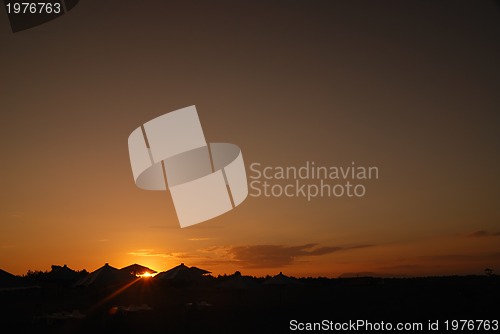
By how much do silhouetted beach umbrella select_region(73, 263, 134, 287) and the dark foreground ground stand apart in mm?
1487

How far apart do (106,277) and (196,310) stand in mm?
6597

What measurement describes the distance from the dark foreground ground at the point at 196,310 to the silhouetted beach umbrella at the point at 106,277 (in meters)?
1.49

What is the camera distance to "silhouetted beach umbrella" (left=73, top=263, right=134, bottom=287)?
2806 centimetres

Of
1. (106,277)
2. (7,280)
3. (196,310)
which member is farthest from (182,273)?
(7,280)

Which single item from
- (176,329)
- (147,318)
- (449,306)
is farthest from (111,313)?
(449,306)

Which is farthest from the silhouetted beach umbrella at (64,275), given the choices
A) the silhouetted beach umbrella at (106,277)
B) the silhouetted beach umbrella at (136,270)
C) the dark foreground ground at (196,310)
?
the silhouetted beach umbrella at (106,277)

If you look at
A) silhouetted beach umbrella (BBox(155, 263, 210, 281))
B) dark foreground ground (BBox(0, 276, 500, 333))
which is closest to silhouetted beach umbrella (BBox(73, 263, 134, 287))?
dark foreground ground (BBox(0, 276, 500, 333))

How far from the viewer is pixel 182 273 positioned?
34188 mm

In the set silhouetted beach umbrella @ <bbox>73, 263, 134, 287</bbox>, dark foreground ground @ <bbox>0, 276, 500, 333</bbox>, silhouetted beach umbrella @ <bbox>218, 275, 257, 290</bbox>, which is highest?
silhouetted beach umbrella @ <bbox>73, 263, 134, 287</bbox>

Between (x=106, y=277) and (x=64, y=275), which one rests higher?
(x=64, y=275)

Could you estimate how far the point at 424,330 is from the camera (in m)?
24.9

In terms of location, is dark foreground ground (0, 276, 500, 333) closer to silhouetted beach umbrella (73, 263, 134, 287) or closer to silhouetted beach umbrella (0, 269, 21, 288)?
silhouetted beach umbrella (73, 263, 134, 287)

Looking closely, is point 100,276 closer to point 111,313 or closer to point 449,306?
point 111,313

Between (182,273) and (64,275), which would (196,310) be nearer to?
(182,273)
